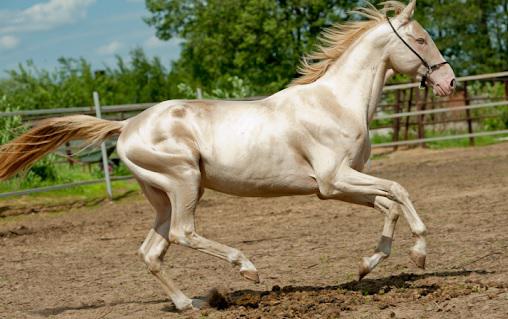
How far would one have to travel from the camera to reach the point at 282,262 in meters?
6.95

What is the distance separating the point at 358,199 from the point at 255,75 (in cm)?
3168

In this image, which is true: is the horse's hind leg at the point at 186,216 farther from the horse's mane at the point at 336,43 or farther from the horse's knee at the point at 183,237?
the horse's mane at the point at 336,43

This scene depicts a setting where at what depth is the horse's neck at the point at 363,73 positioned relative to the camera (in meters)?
5.70

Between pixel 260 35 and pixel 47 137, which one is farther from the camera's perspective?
pixel 260 35

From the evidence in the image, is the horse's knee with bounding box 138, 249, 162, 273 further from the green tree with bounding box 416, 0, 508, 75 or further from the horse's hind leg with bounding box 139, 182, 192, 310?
the green tree with bounding box 416, 0, 508, 75

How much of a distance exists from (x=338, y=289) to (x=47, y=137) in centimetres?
261

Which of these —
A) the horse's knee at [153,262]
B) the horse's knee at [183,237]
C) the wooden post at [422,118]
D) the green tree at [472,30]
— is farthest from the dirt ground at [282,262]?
the green tree at [472,30]

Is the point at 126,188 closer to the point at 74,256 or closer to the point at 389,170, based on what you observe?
the point at 389,170

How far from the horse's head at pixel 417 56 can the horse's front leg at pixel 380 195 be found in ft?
3.19

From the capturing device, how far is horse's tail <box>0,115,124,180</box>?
588 centimetres

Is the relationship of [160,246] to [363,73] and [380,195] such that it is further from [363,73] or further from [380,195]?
[363,73]

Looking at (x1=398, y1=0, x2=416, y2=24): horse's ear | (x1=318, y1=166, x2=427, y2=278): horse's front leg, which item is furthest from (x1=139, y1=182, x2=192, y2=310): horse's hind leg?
(x1=398, y1=0, x2=416, y2=24): horse's ear

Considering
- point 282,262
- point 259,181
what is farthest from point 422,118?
point 259,181

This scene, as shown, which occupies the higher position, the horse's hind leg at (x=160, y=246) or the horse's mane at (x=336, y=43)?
the horse's mane at (x=336, y=43)
